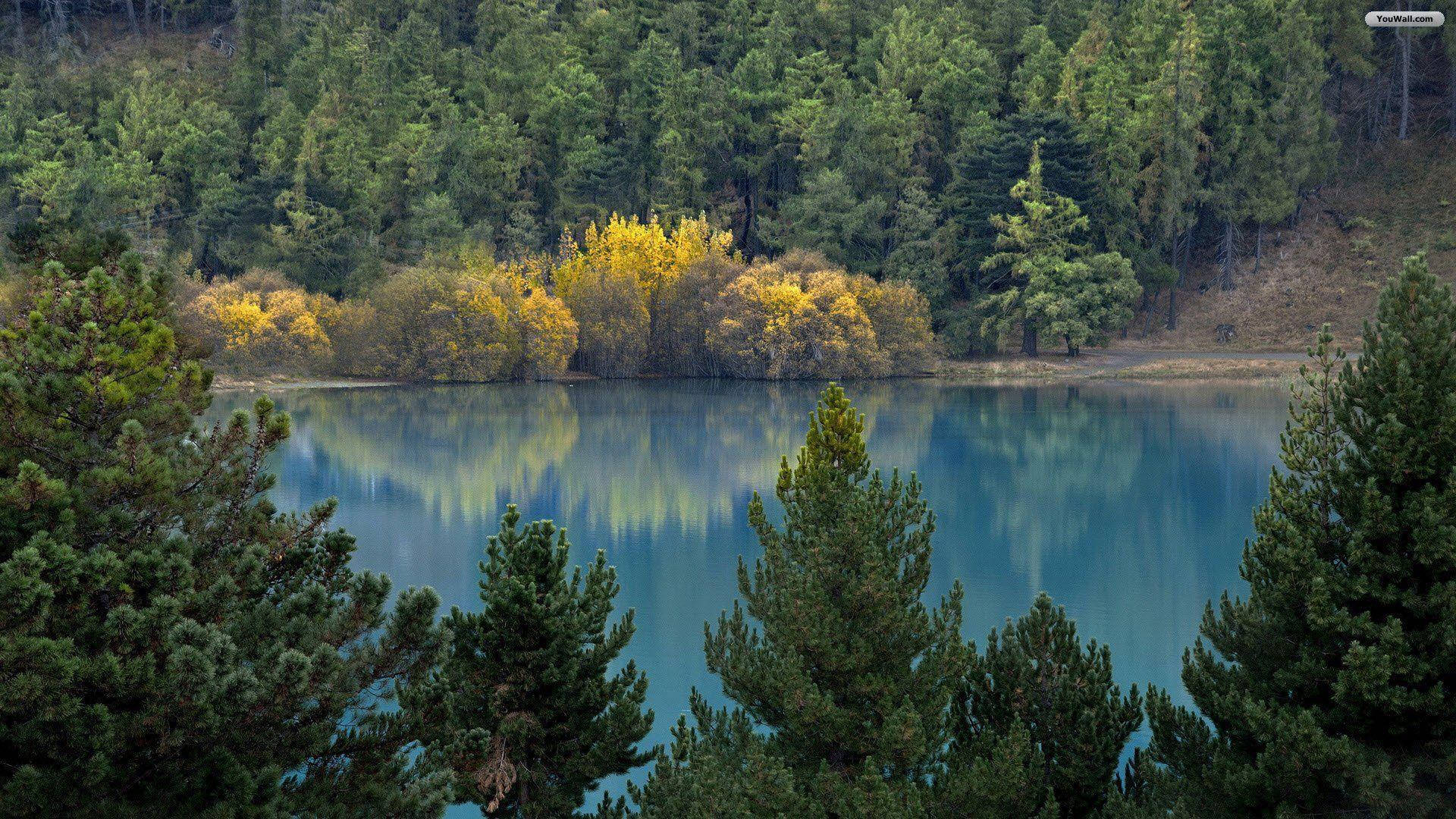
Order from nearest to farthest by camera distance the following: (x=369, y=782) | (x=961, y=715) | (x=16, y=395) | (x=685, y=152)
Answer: (x=16, y=395) < (x=369, y=782) < (x=961, y=715) < (x=685, y=152)

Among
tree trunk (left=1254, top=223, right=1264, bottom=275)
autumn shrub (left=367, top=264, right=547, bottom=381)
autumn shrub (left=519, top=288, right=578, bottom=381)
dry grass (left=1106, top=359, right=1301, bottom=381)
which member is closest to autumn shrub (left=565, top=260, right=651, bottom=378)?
autumn shrub (left=519, top=288, right=578, bottom=381)

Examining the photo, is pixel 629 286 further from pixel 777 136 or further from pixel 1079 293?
pixel 1079 293

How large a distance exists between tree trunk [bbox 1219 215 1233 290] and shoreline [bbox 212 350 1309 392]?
6161mm

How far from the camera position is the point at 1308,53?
207ft

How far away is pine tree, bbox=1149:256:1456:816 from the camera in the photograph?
7.89m

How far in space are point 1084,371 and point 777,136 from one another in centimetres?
2270

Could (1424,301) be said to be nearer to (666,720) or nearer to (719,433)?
(666,720)

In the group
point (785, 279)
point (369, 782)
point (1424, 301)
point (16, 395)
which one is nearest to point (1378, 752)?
point (1424, 301)

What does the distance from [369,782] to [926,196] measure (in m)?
61.4

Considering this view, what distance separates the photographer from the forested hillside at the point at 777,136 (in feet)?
209

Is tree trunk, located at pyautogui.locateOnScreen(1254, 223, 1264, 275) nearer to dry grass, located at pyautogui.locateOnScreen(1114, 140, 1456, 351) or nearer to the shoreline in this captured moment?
dry grass, located at pyautogui.locateOnScreen(1114, 140, 1456, 351)

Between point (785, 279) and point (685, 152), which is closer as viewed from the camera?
point (785, 279)

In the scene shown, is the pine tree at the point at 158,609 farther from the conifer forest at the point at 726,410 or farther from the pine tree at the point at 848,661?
the pine tree at the point at 848,661

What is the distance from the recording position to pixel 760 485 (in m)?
34.2
